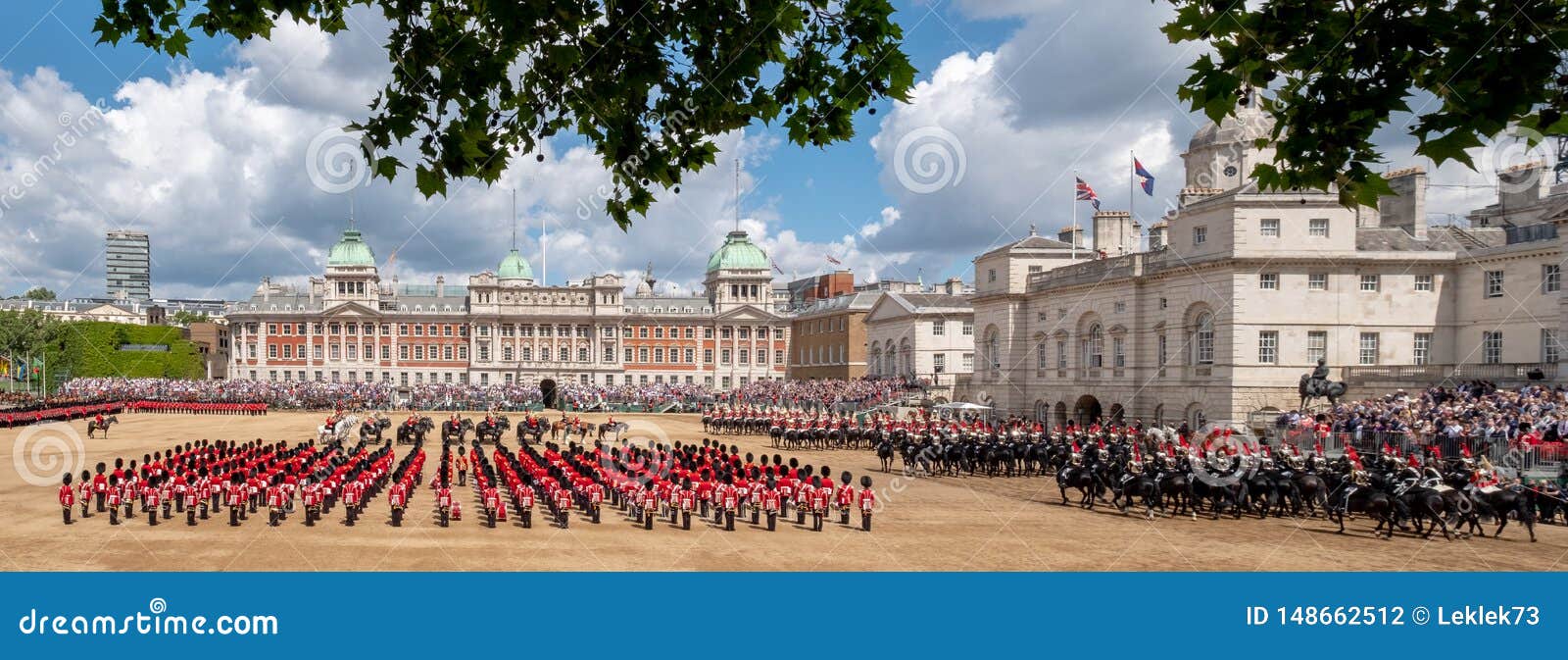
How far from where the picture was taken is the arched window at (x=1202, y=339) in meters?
35.9

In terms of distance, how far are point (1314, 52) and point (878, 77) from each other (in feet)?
7.55

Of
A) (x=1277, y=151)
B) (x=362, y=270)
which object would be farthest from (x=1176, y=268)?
(x=362, y=270)

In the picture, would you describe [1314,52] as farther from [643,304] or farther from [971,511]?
[643,304]

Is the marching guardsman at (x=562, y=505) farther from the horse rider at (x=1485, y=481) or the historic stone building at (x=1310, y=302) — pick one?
the historic stone building at (x=1310, y=302)

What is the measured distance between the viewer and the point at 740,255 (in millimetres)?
96188

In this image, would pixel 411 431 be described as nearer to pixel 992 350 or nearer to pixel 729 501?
pixel 729 501

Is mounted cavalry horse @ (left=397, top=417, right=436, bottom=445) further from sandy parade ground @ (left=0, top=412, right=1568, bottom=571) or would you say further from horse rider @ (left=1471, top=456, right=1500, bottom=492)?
horse rider @ (left=1471, top=456, right=1500, bottom=492)

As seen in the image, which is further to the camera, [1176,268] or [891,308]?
[891,308]

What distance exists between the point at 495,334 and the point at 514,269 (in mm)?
11351

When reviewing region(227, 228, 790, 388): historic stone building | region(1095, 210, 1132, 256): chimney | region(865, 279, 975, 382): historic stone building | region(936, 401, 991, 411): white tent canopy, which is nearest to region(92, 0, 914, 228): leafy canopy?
region(936, 401, 991, 411): white tent canopy

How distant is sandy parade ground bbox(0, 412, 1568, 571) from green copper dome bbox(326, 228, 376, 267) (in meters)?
74.1

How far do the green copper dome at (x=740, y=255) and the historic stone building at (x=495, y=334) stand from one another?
359 cm

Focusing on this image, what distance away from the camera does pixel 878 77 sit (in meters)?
5.97

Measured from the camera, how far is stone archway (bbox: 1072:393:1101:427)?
43594 mm
